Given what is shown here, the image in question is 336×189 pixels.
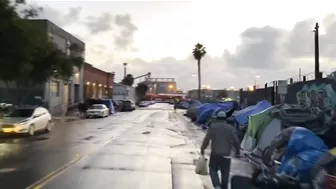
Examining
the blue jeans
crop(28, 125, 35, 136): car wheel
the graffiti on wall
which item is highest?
the graffiti on wall

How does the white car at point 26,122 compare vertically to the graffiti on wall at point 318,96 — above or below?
below

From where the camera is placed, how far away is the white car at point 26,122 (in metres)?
23.2

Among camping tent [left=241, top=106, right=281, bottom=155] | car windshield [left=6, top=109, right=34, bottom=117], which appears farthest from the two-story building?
camping tent [left=241, top=106, right=281, bottom=155]

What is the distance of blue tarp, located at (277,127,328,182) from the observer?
8.37 meters

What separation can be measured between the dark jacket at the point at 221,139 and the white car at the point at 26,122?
1596cm

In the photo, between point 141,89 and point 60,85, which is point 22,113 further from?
point 141,89

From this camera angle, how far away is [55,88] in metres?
57.1

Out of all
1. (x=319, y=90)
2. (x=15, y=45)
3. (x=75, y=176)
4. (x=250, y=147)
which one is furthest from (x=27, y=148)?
(x=319, y=90)

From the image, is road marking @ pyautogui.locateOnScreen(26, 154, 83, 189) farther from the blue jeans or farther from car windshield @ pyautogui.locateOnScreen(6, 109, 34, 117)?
car windshield @ pyautogui.locateOnScreen(6, 109, 34, 117)

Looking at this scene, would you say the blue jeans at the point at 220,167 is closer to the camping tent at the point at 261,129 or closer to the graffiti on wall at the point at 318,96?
the camping tent at the point at 261,129

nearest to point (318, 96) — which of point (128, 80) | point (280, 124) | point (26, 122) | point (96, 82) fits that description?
point (280, 124)

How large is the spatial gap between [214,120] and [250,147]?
405 cm

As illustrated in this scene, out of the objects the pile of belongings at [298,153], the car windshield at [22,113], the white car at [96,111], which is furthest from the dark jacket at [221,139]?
the white car at [96,111]

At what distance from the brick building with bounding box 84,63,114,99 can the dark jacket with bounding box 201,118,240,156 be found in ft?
219
